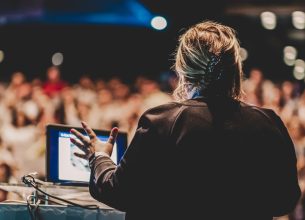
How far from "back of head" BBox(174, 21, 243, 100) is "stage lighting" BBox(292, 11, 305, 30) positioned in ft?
26.5

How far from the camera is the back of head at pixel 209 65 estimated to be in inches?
77.5

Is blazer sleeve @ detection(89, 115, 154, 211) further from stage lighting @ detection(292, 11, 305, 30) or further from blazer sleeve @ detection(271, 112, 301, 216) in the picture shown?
stage lighting @ detection(292, 11, 305, 30)

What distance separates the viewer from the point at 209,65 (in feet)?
6.45

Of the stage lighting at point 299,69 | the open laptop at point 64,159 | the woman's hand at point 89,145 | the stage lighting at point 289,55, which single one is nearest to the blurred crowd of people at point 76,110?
the open laptop at point 64,159

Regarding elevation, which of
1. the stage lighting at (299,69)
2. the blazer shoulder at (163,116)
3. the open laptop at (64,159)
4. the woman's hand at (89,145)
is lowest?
the open laptop at (64,159)

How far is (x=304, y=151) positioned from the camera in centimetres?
601

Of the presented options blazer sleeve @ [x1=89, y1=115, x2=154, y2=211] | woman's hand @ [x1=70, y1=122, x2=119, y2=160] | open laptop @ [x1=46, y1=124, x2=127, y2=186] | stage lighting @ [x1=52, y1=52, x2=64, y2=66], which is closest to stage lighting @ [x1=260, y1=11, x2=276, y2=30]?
stage lighting @ [x1=52, y1=52, x2=64, y2=66]

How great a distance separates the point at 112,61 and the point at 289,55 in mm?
3838

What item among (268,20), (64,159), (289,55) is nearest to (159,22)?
(268,20)

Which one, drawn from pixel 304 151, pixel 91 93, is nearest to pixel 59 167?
pixel 304 151

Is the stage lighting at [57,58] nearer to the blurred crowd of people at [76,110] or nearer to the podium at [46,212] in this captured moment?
the blurred crowd of people at [76,110]

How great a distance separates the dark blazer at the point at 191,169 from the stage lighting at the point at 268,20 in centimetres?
865

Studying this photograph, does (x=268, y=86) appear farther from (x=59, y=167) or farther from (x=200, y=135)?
(x=200, y=135)

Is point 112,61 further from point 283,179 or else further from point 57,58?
point 283,179
